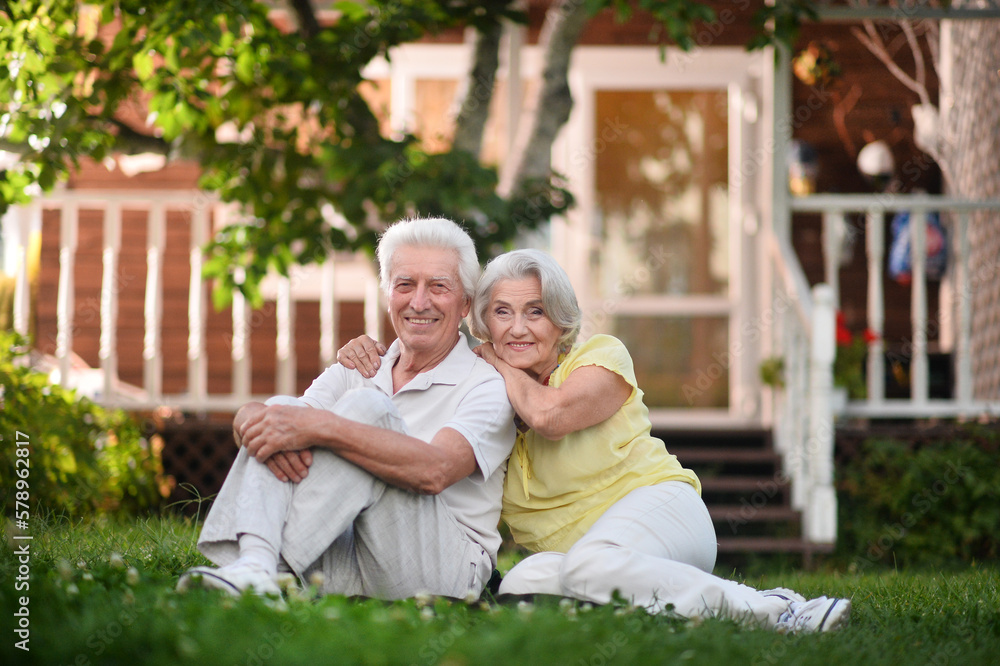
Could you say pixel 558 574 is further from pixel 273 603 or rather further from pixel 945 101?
pixel 945 101

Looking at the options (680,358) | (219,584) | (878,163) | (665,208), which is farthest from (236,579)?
(878,163)

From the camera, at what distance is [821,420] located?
4566 millimetres

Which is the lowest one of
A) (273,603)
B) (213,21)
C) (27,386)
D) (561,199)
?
(273,603)

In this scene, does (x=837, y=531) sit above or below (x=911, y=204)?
below

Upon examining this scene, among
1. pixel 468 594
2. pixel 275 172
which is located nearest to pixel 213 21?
pixel 275 172

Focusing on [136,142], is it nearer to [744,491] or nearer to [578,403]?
[578,403]

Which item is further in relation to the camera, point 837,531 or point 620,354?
point 837,531

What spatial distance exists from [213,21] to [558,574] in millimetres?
2489

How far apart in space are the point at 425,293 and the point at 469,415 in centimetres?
38

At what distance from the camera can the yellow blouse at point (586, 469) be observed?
2.57 meters

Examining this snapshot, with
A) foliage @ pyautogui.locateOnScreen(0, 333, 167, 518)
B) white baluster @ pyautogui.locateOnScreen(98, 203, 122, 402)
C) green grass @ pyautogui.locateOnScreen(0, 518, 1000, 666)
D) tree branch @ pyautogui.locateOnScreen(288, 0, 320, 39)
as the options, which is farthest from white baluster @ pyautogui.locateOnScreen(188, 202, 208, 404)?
green grass @ pyautogui.locateOnScreen(0, 518, 1000, 666)

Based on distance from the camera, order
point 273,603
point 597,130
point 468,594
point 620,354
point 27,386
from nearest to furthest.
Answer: point 273,603, point 468,594, point 620,354, point 27,386, point 597,130

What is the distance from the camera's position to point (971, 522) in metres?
4.66

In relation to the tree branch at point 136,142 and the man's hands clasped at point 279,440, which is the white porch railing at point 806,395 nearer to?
the man's hands clasped at point 279,440
